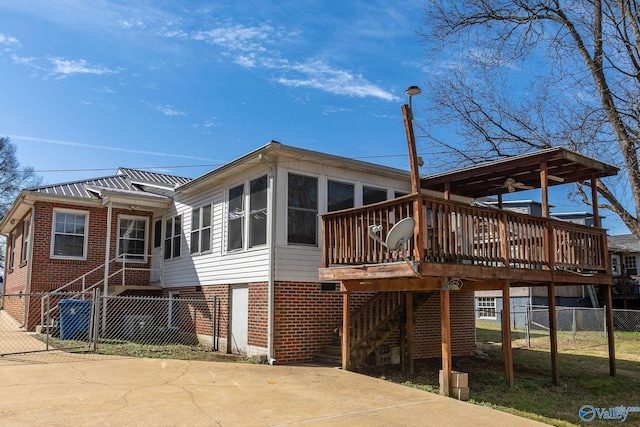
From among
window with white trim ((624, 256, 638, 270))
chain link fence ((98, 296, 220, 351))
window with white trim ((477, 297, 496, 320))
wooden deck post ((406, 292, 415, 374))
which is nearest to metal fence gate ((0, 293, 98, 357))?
chain link fence ((98, 296, 220, 351))

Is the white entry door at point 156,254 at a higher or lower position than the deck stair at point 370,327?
higher

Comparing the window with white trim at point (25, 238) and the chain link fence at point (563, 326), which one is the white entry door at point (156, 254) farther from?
the chain link fence at point (563, 326)

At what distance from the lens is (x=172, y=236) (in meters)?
15.1

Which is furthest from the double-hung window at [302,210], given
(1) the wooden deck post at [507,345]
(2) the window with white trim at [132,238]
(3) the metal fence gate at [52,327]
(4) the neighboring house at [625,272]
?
(4) the neighboring house at [625,272]

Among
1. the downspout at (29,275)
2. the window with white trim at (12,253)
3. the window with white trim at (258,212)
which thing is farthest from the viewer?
the window with white trim at (12,253)

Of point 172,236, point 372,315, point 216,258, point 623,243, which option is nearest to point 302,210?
point 372,315

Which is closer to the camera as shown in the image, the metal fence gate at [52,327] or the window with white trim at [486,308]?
the metal fence gate at [52,327]

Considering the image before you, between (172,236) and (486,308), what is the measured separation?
57.2 ft

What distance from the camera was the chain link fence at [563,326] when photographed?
1727 centimetres

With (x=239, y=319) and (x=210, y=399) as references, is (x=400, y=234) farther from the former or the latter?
(x=239, y=319)

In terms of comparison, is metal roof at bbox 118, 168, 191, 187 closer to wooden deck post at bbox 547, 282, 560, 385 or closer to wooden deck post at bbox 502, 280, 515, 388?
wooden deck post at bbox 502, 280, 515, 388

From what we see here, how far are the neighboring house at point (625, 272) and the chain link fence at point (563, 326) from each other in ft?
16.3

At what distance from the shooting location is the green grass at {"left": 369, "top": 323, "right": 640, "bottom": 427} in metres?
7.55

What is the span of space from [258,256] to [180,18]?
5.92 m
